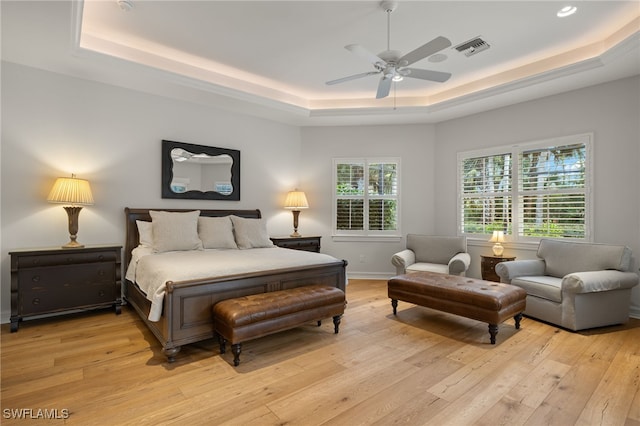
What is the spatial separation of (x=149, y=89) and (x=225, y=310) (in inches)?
132

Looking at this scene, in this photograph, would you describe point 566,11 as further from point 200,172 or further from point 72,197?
point 72,197

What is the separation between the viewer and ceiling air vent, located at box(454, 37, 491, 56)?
3.51 meters

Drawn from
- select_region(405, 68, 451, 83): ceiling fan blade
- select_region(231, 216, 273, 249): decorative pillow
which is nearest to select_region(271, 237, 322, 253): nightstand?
select_region(231, 216, 273, 249): decorative pillow

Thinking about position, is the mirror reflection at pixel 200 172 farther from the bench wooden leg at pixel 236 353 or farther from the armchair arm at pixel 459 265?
the armchair arm at pixel 459 265

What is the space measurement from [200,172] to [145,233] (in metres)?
1.27

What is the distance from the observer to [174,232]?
3.88 m

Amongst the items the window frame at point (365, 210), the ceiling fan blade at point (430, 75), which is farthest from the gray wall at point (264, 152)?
the ceiling fan blade at point (430, 75)

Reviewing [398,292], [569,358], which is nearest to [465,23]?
[398,292]

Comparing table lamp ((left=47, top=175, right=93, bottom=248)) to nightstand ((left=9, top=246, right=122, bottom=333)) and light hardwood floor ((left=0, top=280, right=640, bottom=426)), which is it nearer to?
nightstand ((left=9, top=246, right=122, bottom=333))

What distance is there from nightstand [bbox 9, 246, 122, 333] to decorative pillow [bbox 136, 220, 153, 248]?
29cm

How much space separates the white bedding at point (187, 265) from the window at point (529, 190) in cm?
313

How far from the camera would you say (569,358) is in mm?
2705

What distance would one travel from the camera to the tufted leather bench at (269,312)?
100 inches

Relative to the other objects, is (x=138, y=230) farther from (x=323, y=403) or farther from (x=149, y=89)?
(x=323, y=403)
